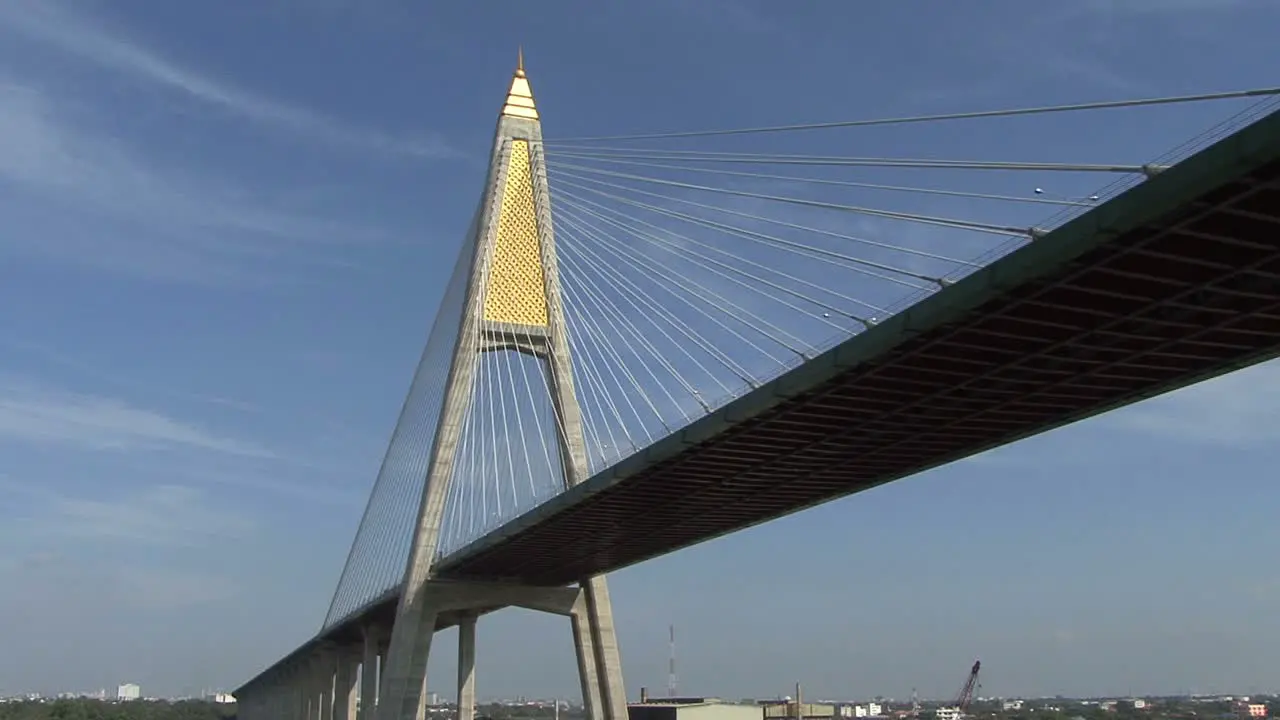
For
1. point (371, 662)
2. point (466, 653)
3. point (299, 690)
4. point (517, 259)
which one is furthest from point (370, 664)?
point (299, 690)

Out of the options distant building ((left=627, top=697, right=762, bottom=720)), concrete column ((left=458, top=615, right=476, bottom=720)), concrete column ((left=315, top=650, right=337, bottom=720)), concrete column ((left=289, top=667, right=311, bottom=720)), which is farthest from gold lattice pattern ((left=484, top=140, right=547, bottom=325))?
concrete column ((left=289, top=667, right=311, bottom=720))

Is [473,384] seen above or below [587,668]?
above

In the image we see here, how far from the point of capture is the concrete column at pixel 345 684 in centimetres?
8362

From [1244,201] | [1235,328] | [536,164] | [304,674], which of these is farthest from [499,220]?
[304,674]

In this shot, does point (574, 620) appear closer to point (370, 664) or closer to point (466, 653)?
point (466, 653)

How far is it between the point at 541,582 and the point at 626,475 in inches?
641

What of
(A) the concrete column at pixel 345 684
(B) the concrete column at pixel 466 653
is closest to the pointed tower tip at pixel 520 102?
(B) the concrete column at pixel 466 653

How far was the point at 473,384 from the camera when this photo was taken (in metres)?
43.3

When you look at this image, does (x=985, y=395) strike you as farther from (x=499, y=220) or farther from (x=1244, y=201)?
(x=499, y=220)

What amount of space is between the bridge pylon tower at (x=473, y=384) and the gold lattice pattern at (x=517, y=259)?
33 millimetres

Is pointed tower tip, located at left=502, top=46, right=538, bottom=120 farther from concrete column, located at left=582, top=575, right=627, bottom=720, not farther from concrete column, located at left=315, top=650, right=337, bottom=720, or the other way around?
concrete column, located at left=315, top=650, right=337, bottom=720

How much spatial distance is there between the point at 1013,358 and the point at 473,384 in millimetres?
23349

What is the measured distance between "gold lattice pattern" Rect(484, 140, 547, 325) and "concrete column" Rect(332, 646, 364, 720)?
147ft

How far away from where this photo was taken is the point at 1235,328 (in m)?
21.0
